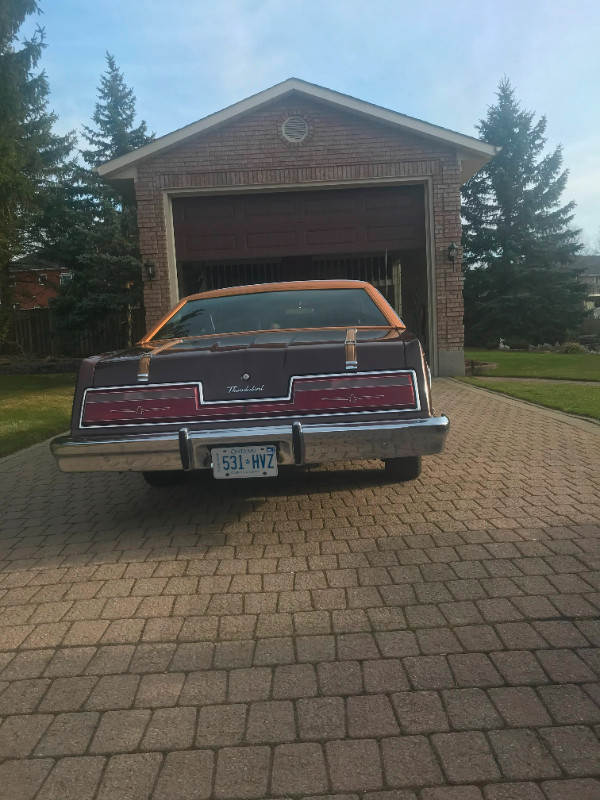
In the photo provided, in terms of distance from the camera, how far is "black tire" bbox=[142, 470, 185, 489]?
5324 millimetres

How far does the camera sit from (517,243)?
30.1m

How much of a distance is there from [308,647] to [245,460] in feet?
4.49

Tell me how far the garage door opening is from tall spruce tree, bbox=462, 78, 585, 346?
13032 millimetres

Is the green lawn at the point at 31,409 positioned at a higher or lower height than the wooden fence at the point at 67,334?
lower

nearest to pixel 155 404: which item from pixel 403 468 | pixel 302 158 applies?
pixel 403 468

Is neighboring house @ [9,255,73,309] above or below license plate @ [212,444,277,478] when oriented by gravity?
above

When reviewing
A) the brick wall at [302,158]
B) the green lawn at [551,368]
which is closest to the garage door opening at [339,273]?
the brick wall at [302,158]

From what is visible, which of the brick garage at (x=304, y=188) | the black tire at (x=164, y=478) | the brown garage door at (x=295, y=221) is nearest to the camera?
the black tire at (x=164, y=478)

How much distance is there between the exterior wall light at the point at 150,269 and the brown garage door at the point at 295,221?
2.15ft

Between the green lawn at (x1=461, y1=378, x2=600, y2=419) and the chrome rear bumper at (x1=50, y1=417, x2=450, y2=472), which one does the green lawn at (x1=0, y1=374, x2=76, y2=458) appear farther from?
the green lawn at (x1=461, y1=378, x2=600, y2=419)

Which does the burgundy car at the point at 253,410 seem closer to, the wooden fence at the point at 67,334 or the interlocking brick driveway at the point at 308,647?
the interlocking brick driveway at the point at 308,647

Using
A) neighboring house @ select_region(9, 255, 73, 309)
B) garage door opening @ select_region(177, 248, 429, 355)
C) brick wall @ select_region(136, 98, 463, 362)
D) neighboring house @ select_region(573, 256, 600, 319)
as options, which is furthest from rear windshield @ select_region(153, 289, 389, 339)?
neighboring house @ select_region(573, 256, 600, 319)

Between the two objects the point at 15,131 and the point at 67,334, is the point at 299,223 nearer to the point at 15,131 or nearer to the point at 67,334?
the point at 15,131

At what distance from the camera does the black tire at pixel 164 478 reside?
5.32 meters
